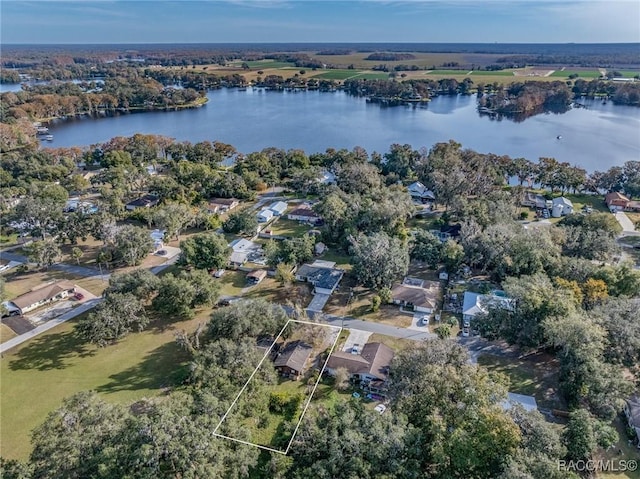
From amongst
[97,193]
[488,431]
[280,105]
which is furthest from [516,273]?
[280,105]

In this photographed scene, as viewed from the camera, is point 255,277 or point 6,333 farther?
point 255,277

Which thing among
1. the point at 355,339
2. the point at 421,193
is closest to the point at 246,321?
the point at 355,339

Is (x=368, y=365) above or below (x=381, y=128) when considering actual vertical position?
below

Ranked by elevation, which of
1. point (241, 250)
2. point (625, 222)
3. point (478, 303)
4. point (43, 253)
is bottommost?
point (478, 303)

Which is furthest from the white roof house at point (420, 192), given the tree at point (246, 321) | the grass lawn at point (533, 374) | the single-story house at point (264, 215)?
the tree at point (246, 321)

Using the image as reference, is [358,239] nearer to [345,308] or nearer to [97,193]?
[345,308]

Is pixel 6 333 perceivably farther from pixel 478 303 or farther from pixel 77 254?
pixel 478 303

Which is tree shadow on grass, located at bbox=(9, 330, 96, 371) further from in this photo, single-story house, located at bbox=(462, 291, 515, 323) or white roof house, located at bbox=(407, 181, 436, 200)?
white roof house, located at bbox=(407, 181, 436, 200)
